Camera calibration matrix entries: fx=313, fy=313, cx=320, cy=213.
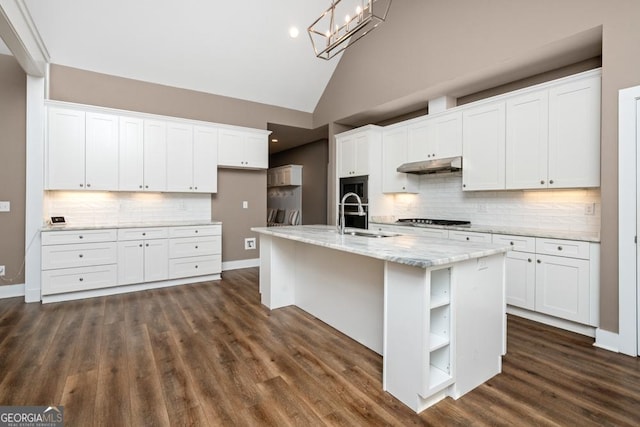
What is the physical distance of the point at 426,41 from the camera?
3.88 metres

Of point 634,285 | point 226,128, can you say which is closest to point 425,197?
point 634,285

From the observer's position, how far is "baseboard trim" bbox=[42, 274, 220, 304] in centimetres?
362

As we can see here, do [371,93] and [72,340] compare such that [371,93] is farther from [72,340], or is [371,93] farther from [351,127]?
[72,340]

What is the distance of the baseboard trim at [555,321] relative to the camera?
8.79ft

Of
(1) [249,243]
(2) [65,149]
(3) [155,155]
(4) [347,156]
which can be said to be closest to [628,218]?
(4) [347,156]

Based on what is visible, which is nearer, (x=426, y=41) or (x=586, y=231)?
(x=586, y=231)

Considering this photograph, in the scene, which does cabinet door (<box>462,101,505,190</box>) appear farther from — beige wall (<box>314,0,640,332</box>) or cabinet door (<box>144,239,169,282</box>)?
cabinet door (<box>144,239,169,282</box>)

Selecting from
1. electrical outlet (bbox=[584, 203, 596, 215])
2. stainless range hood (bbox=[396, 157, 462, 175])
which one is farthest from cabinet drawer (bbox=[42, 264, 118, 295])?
electrical outlet (bbox=[584, 203, 596, 215])

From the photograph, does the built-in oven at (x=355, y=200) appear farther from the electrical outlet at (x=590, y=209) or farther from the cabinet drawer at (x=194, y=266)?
the electrical outlet at (x=590, y=209)

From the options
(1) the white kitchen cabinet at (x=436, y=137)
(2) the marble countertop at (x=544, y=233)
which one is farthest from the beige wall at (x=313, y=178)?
(2) the marble countertop at (x=544, y=233)

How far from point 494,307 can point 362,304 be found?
36.7 inches

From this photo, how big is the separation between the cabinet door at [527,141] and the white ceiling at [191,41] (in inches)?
117

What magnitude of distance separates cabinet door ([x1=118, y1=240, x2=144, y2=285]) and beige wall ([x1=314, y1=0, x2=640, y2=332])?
366 cm

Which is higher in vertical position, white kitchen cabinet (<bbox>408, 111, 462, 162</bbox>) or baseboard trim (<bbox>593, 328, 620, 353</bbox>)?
white kitchen cabinet (<bbox>408, 111, 462, 162</bbox>)
